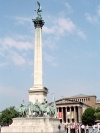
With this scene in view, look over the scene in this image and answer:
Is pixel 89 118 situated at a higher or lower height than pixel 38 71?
lower

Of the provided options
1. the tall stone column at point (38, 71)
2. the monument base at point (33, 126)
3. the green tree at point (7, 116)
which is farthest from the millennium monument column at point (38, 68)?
the green tree at point (7, 116)

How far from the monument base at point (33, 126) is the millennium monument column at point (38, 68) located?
18.5 ft

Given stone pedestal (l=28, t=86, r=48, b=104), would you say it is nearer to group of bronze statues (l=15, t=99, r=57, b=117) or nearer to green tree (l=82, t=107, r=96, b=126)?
group of bronze statues (l=15, t=99, r=57, b=117)

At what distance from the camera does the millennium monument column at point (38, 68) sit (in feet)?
170

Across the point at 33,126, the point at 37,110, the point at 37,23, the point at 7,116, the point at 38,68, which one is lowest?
the point at 33,126

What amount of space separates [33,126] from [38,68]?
11846 mm

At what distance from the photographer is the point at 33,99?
2047 inches

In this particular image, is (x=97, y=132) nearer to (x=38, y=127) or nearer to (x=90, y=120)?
(x=38, y=127)

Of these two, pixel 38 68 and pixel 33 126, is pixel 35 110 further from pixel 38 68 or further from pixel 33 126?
pixel 38 68

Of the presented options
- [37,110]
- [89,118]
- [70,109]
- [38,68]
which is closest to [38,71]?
[38,68]

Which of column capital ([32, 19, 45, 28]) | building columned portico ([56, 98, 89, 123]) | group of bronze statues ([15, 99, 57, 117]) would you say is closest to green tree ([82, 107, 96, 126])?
building columned portico ([56, 98, 89, 123])

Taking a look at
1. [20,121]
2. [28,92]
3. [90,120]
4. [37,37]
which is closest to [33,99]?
[28,92]

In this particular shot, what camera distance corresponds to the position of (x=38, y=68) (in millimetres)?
53594

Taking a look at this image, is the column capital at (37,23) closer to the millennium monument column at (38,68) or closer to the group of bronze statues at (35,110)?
the millennium monument column at (38,68)
